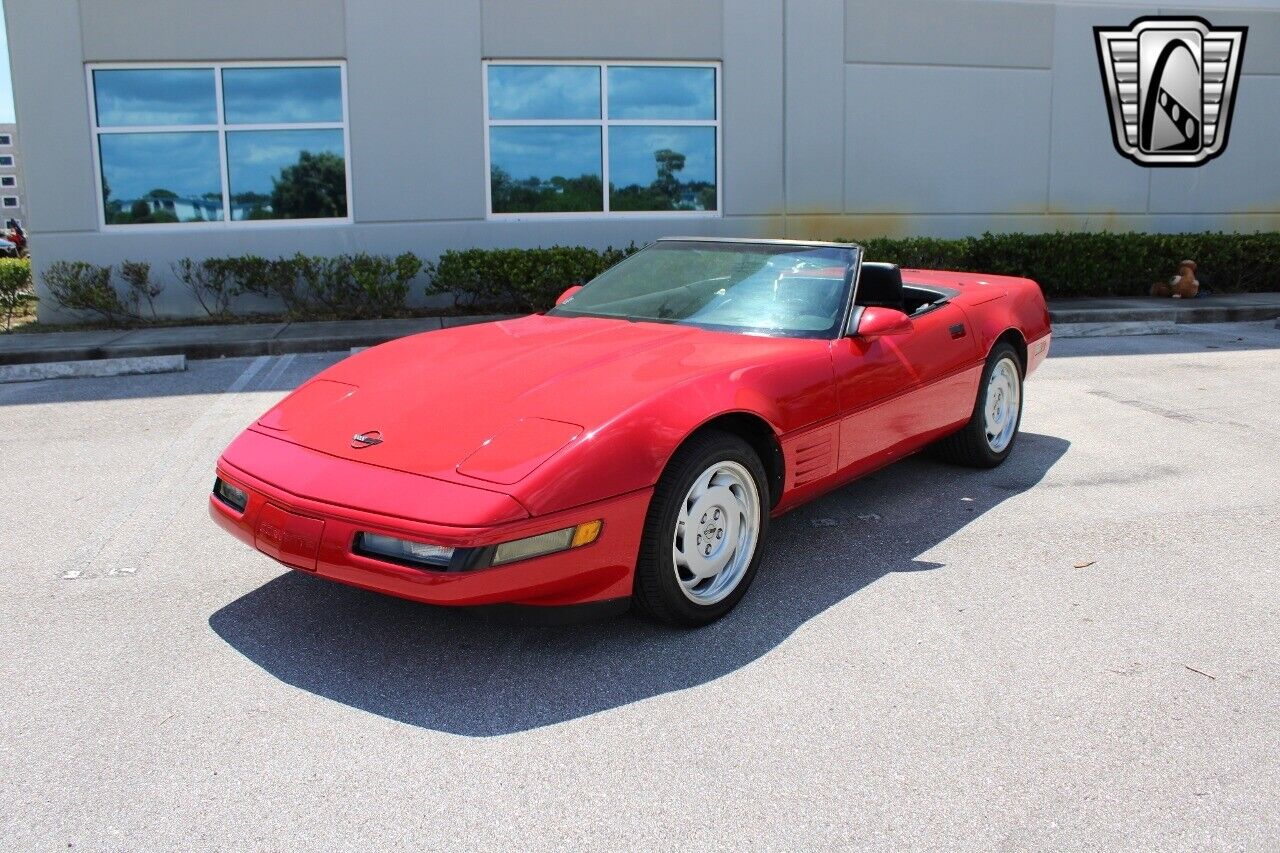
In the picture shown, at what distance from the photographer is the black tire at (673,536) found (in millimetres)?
3648

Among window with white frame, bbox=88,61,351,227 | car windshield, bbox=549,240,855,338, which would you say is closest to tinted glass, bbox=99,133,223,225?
window with white frame, bbox=88,61,351,227

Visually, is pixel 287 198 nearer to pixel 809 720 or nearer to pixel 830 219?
pixel 830 219

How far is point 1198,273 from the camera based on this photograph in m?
14.6

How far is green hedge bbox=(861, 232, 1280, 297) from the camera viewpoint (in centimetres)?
1328

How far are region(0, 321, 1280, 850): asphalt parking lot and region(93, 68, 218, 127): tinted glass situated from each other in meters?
8.15

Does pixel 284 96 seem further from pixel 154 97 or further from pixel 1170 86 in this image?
pixel 1170 86

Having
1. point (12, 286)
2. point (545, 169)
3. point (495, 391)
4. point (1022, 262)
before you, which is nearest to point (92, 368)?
point (12, 286)

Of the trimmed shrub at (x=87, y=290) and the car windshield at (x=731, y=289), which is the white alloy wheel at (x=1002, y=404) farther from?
the trimmed shrub at (x=87, y=290)

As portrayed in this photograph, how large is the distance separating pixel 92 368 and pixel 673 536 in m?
7.53

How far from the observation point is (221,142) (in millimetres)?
12586

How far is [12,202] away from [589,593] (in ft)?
466

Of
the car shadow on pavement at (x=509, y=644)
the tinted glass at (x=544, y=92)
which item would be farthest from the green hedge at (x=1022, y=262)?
the car shadow on pavement at (x=509, y=644)

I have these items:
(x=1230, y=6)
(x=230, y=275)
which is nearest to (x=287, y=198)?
(x=230, y=275)

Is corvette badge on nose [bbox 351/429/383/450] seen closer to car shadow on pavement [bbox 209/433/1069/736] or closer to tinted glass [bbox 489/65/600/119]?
car shadow on pavement [bbox 209/433/1069/736]
